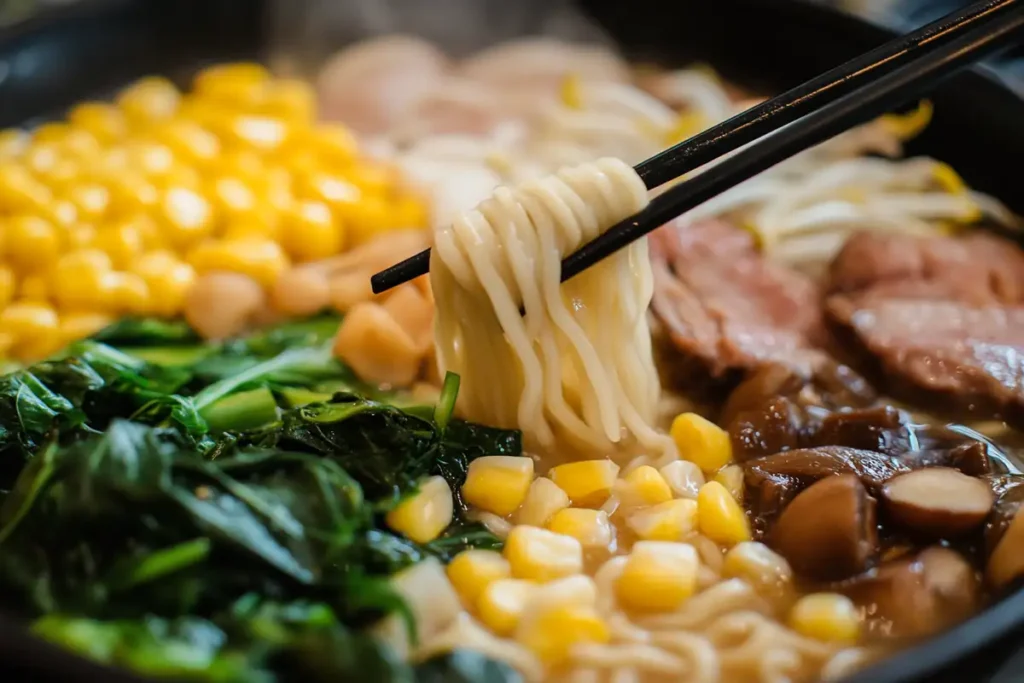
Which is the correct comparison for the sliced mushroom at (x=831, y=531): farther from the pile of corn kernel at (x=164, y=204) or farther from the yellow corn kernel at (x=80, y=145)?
the yellow corn kernel at (x=80, y=145)

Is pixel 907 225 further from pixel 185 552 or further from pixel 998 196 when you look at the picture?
pixel 185 552

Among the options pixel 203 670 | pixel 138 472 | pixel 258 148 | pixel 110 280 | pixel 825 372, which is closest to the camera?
pixel 203 670

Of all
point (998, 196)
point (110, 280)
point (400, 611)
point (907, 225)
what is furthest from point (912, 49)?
point (110, 280)

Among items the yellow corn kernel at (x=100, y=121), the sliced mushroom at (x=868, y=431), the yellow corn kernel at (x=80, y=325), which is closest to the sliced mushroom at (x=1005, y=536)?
the sliced mushroom at (x=868, y=431)

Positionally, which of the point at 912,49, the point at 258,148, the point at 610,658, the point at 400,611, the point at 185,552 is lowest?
the point at 610,658

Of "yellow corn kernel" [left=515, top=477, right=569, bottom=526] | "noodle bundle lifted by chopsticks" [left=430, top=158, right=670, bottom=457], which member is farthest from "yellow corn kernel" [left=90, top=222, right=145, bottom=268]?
"yellow corn kernel" [left=515, top=477, right=569, bottom=526]

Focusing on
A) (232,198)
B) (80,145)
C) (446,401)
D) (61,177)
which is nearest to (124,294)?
(232,198)
